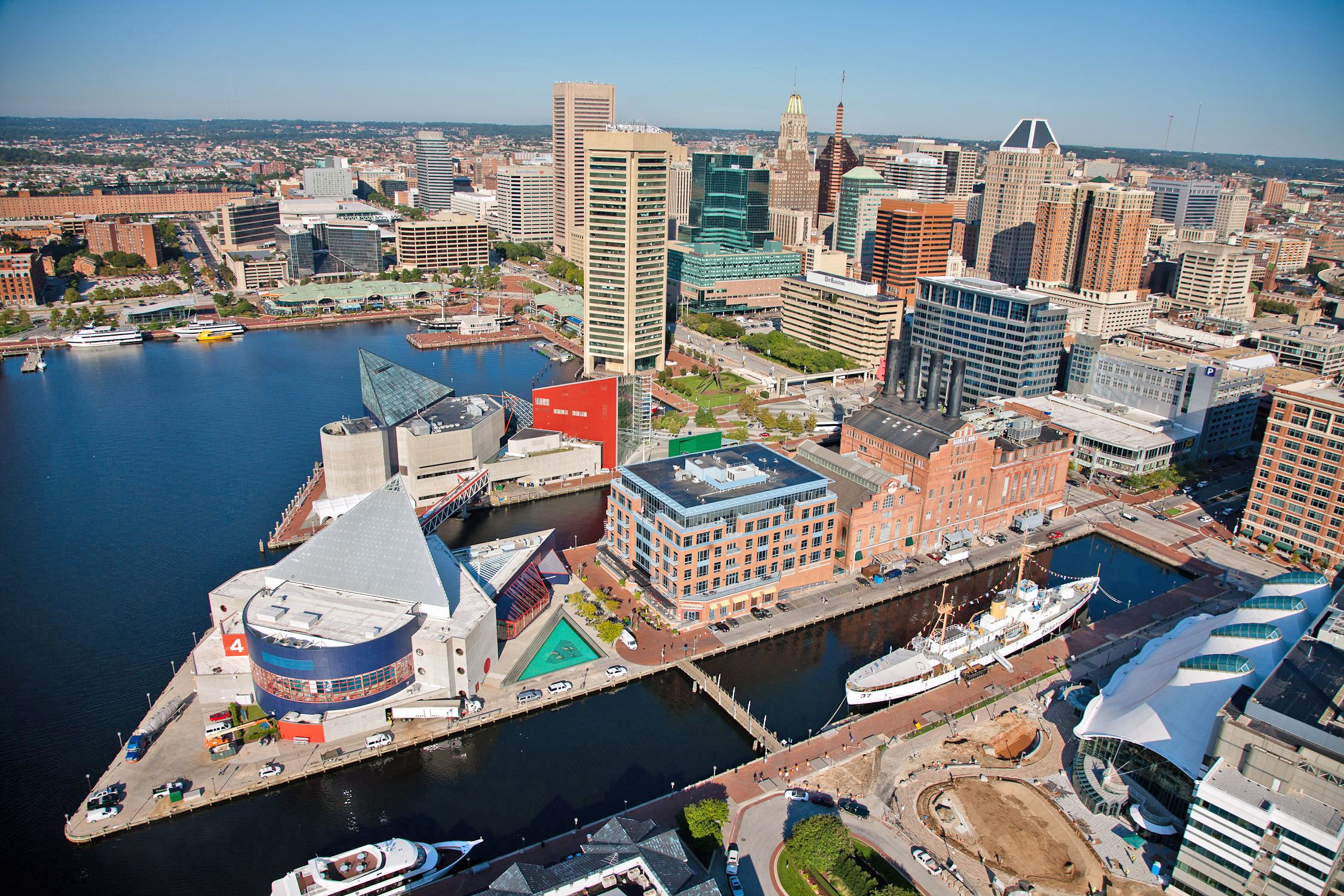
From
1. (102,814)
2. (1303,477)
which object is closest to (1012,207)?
(1303,477)

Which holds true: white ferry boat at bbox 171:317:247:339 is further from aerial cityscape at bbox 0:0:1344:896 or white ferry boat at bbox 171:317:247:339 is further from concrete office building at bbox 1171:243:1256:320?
concrete office building at bbox 1171:243:1256:320

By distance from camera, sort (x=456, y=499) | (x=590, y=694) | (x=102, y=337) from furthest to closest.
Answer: (x=102, y=337)
(x=456, y=499)
(x=590, y=694)

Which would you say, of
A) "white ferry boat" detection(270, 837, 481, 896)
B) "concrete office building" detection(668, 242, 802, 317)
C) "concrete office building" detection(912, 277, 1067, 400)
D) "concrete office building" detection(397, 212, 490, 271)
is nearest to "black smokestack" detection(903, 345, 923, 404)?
"concrete office building" detection(912, 277, 1067, 400)

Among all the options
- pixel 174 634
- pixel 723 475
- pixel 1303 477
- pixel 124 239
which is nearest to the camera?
pixel 174 634

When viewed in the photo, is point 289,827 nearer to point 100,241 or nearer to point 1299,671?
point 1299,671

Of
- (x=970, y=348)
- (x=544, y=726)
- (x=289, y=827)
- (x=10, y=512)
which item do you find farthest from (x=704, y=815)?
(x=970, y=348)

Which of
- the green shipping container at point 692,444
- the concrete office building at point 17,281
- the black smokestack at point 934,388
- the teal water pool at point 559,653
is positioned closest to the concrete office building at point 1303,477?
the black smokestack at point 934,388

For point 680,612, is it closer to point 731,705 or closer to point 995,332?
point 731,705
